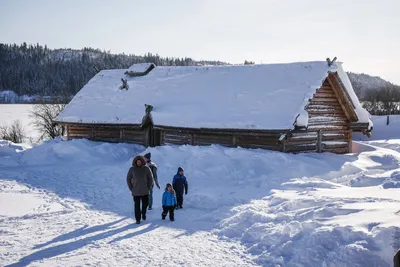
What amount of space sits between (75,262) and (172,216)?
3423mm

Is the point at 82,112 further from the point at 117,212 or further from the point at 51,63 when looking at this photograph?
the point at 51,63

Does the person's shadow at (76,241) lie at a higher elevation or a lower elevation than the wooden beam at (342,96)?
lower

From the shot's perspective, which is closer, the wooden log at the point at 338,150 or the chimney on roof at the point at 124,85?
the wooden log at the point at 338,150

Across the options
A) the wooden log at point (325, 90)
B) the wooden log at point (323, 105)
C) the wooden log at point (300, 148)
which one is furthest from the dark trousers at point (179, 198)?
the wooden log at point (325, 90)

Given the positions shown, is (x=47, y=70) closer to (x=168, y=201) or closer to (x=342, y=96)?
(x=342, y=96)

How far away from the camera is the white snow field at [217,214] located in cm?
705

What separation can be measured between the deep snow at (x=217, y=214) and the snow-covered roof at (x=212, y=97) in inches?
76.9

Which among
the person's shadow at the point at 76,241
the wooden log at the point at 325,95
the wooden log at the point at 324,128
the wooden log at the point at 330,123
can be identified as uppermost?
the wooden log at the point at 325,95

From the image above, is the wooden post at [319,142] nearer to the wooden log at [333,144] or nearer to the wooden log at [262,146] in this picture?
the wooden log at [333,144]

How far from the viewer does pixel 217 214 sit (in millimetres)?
10508

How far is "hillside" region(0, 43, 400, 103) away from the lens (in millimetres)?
137038

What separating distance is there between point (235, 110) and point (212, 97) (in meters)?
2.29

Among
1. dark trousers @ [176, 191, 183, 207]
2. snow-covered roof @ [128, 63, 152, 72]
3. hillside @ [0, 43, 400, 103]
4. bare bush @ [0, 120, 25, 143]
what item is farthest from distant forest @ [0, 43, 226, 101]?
dark trousers @ [176, 191, 183, 207]

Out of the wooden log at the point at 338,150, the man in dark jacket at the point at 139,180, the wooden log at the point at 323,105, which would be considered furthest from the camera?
the wooden log at the point at 338,150
